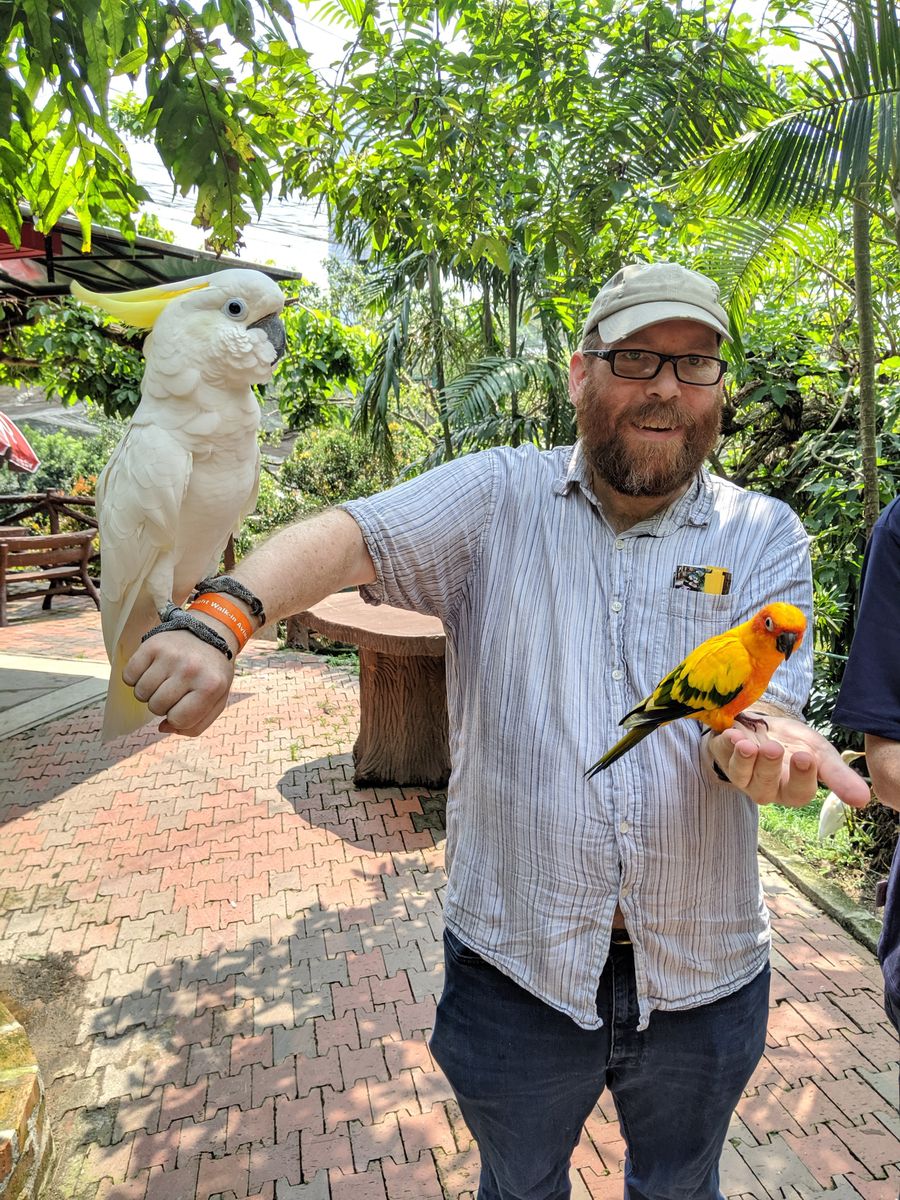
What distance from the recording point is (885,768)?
58.6 inches

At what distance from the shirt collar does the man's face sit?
0.05 meters

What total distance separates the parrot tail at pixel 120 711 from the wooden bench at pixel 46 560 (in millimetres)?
8137

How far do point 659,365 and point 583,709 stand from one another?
2.24 feet

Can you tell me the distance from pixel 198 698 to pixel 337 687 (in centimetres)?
626

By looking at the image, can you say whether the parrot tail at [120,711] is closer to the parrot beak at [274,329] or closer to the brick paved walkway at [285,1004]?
the parrot beak at [274,329]

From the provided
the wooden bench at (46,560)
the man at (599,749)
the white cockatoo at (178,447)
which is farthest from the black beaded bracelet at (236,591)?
the wooden bench at (46,560)

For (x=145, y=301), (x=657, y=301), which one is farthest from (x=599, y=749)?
(x=145, y=301)

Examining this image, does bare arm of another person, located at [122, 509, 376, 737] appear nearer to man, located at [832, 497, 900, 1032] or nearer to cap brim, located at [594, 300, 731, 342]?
cap brim, located at [594, 300, 731, 342]

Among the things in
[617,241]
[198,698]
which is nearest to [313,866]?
[198,698]

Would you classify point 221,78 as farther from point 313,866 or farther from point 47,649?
point 47,649

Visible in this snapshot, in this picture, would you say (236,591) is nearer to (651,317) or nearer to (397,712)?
(651,317)

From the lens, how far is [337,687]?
7215 millimetres

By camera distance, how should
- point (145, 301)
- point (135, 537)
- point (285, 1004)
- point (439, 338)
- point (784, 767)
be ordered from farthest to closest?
point (439, 338), point (285, 1004), point (135, 537), point (145, 301), point (784, 767)

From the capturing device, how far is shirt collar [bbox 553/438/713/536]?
1539 millimetres
